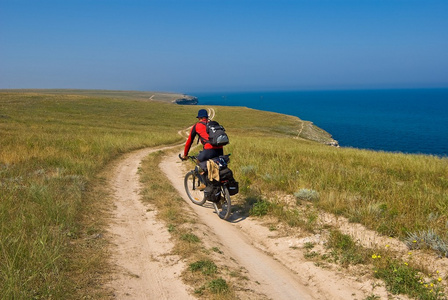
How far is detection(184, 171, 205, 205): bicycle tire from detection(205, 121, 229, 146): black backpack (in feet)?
6.39

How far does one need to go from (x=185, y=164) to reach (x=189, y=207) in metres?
8.15

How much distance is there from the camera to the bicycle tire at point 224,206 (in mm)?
8266

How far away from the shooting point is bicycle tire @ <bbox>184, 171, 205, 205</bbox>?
980 centimetres

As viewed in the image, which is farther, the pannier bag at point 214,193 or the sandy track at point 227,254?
the pannier bag at point 214,193

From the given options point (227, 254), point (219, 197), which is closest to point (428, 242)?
point (227, 254)

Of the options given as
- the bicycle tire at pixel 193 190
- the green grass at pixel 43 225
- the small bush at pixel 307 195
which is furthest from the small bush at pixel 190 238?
the small bush at pixel 307 195

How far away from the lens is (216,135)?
26.8 ft

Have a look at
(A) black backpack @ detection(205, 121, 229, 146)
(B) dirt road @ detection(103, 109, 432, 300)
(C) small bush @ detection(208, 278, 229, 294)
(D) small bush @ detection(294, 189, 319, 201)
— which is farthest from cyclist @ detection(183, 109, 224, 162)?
(C) small bush @ detection(208, 278, 229, 294)

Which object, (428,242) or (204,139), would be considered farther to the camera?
(204,139)

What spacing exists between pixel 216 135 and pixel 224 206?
206cm

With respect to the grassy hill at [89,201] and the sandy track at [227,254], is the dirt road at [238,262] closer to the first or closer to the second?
the sandy track at [227,254]

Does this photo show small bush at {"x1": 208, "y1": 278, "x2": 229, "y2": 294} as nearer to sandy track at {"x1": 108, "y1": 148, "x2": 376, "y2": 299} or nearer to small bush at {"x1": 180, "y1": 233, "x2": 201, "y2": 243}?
sandy track at {"x1": 108, "y1": 148, "x2": 376, "y2": 299}

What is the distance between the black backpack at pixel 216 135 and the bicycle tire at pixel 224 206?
1.21 meters

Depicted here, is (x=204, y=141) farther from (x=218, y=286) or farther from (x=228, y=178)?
(x=218, y=286)
